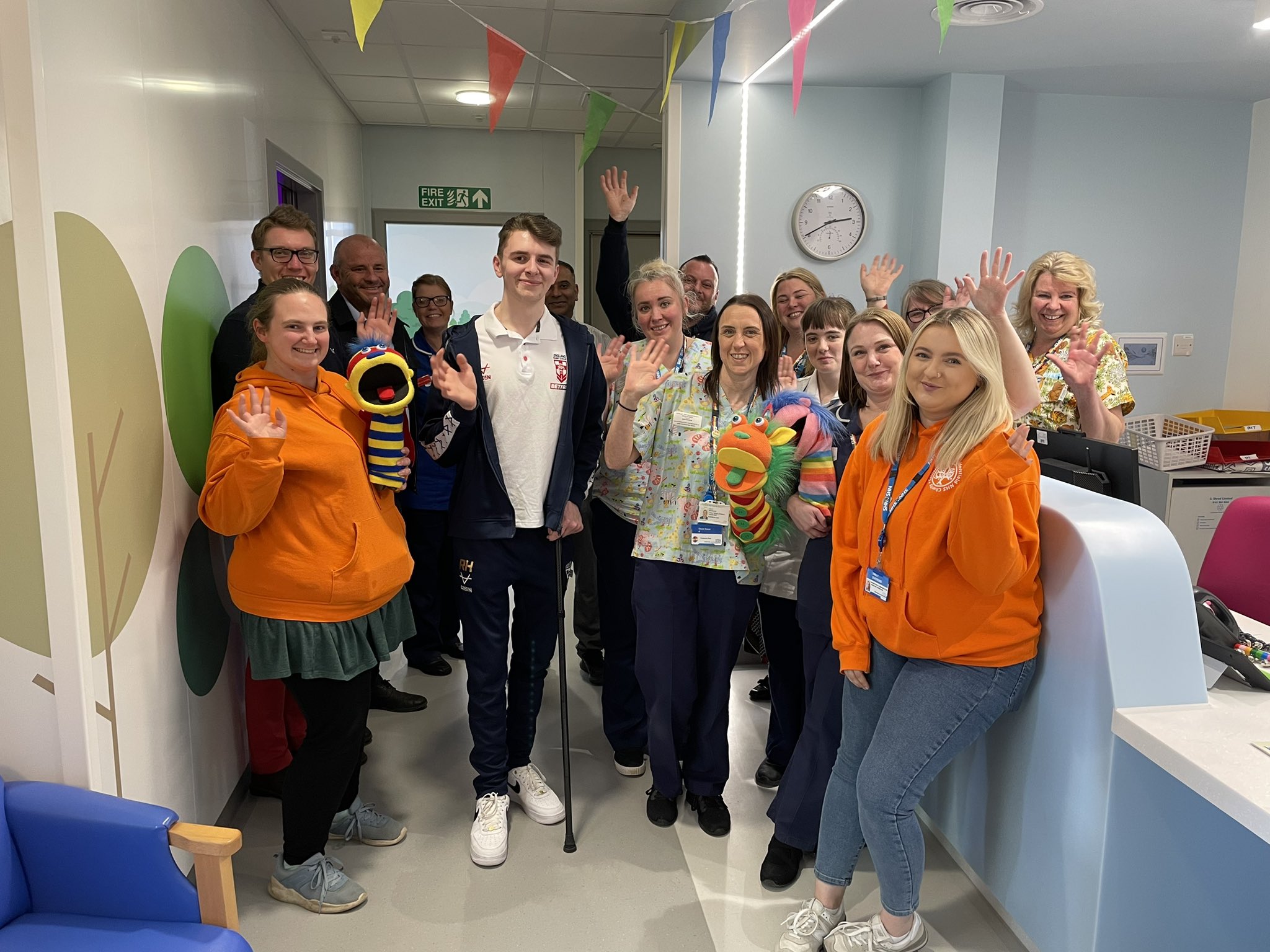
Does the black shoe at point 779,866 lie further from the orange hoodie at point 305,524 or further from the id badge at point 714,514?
the orange hoodie at point 305,524

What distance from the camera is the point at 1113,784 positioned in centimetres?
162

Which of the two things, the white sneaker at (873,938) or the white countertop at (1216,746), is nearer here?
the white countertop at (1216,746)

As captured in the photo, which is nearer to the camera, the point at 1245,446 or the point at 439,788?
the point at 439,788

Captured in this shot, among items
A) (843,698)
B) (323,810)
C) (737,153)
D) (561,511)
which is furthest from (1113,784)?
(737,153)

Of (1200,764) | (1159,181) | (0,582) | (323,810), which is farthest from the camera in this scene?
(1159,181)

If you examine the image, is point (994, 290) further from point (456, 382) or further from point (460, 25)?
point (460, 25)

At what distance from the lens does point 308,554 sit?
203 cm

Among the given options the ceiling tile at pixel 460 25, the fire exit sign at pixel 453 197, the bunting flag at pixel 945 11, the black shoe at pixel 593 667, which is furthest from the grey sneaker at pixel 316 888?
the fire exit sign at pixel 453 197

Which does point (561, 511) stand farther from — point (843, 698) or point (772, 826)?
point (772, 826)

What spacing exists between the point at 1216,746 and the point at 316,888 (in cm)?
204

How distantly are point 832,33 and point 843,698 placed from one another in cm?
317

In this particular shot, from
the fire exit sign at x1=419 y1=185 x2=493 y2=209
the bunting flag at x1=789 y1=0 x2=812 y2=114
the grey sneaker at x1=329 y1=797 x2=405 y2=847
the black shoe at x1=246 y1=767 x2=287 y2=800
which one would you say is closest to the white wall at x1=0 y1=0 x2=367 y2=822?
the black shoe at x1=246 y1=767 x2=287 y2=800

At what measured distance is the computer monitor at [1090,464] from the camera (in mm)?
1891

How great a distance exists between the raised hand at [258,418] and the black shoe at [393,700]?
5.63ft
